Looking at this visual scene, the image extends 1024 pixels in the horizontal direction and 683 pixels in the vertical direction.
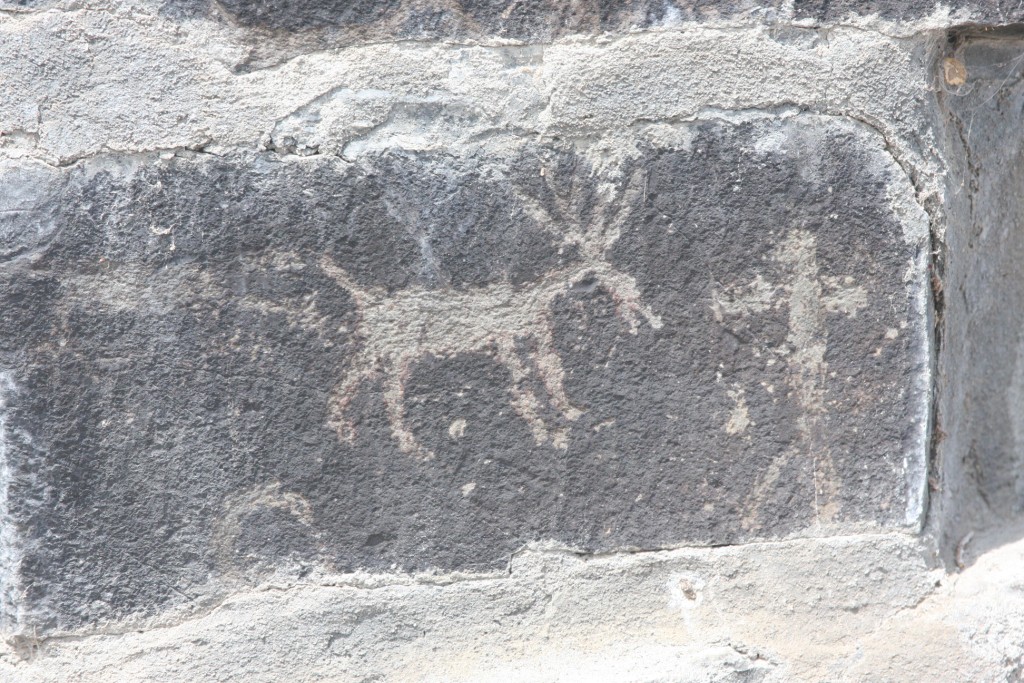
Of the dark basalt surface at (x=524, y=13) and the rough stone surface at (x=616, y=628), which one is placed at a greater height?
the dark basalt surface at (x=524, y=13)

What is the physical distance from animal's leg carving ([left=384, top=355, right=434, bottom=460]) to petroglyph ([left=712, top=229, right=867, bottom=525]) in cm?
30

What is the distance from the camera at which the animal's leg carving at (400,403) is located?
32.9 inches

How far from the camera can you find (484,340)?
0.84 m

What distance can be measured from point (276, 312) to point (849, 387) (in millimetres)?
548

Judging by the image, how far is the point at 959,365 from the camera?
92 centimetres

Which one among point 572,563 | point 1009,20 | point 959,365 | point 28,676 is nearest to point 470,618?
point 572,563

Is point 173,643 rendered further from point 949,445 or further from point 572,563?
point 949,445

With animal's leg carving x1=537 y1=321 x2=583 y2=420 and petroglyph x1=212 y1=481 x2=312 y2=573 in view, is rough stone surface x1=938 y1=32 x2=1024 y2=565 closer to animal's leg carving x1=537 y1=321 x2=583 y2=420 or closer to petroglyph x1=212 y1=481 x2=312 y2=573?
animal's leg carving x1=537 y1=321 x2=583 y2=420

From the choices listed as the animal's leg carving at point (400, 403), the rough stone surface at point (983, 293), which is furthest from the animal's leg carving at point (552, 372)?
the rough stone surface at point (983, 293)

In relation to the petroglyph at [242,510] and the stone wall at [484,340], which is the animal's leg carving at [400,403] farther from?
the petroglyph at [242,510]

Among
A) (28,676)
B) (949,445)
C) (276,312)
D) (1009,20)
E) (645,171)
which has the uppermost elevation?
(1009,20)

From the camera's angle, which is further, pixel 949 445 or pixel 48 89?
pixel 949 445

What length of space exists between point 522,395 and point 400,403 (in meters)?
0.12

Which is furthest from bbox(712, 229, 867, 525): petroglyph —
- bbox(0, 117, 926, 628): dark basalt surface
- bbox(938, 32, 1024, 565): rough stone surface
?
bbox(938, 32, 1024, 565): rough stone surface
